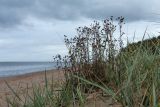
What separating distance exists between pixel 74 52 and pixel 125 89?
7.51 ft

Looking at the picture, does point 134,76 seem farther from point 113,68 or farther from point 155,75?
point 113,68

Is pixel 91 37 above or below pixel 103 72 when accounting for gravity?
above

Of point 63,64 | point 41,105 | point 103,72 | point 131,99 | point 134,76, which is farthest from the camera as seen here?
point 63,64

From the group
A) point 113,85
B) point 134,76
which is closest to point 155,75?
point 134,76

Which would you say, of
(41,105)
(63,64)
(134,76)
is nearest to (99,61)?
(63,64)

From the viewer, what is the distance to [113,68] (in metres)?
5.70

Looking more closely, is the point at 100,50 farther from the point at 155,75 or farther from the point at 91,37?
the point at 155,75

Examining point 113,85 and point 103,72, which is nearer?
point 113,85

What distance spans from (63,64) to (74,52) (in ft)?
1.07

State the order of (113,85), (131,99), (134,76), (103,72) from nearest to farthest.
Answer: (131,99), (134,76), (113,85), (103,72)

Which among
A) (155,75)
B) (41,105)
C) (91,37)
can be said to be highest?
(91,37)

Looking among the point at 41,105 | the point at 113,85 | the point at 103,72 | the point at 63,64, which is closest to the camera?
the point at 41,105

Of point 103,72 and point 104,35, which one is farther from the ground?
point 104,35

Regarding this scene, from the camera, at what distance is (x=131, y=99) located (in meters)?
4.04
